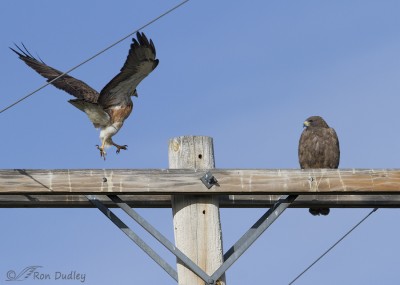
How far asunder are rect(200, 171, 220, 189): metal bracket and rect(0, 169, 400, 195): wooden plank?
0.02m

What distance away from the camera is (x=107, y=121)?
980 centimetres

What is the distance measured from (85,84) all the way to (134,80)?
0.69m

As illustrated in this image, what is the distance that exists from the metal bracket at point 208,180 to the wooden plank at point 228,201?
0.31 m

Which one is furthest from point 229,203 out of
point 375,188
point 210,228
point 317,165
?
point 317,165

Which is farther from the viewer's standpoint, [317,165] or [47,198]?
[317,165]

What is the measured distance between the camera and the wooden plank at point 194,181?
5.15 m

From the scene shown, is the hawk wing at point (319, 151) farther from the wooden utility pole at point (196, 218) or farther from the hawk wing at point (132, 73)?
the wooden utility pole at point (196, 218)

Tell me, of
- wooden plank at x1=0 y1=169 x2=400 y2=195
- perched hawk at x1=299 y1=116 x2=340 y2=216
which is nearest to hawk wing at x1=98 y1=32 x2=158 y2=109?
perched hawk at x1=299 y1=116 x2=340 y2=216

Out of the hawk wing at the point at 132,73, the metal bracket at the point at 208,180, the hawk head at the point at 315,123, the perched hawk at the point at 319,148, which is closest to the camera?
the metal bracket at the point at 208,180

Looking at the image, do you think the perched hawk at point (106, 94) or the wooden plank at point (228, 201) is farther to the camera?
the perched hawk at point (106, 94)

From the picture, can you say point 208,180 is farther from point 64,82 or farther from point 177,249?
point 64,82

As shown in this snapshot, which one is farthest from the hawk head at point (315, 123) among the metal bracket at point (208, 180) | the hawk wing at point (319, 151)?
the metal bracket at point (208, 180)

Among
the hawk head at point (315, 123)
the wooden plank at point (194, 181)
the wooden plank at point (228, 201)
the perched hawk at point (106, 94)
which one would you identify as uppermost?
the perched hawk at point (106, 94)

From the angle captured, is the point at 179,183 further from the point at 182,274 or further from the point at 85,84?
the point at 85,84
